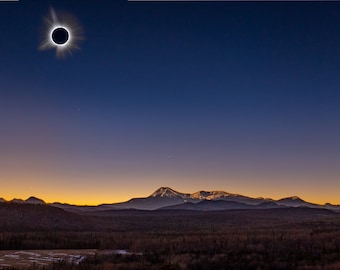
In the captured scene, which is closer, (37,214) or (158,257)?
(158,257)

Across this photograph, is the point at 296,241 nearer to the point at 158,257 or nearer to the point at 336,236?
the point at 336,236

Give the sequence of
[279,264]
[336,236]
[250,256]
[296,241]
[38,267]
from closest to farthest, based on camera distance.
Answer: [38,267] → [279,264] → [250,256] → [296,241] → [336,236]

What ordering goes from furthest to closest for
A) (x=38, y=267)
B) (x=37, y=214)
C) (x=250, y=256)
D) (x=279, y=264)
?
(x=37, y=214)
(x=250, y=256)
(x=279, y=264)
(x=38, y=267)

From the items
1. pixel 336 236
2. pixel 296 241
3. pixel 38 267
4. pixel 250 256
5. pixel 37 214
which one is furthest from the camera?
pixel 37 214

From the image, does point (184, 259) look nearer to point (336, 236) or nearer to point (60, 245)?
point (60, 245)

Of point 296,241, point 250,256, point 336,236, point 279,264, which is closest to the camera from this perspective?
point 279,264

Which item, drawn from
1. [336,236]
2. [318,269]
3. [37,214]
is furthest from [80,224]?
[318,269]

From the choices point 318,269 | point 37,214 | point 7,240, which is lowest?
point 318,269

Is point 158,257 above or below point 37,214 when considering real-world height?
below

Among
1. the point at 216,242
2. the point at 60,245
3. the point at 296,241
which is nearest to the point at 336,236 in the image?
the point at 296,241
